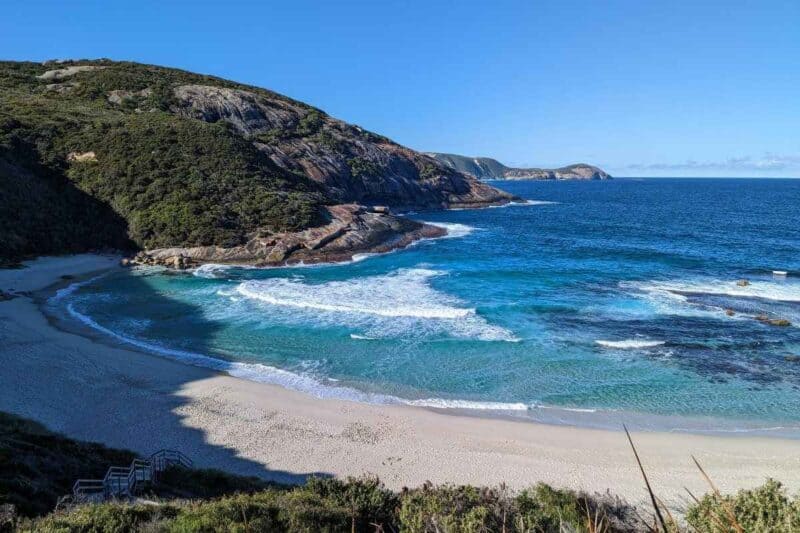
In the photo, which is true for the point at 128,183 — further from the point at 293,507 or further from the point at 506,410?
the point at 293,507

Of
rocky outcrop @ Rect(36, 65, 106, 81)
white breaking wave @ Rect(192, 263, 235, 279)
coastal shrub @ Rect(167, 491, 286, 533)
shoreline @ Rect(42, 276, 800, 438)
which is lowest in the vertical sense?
shoreline @ Rect(42, 276, 800, 438)

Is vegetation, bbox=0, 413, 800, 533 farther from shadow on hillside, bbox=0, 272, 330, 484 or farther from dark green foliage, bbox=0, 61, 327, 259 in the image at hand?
dark green foliage, bbox=0, 61, 327, 259

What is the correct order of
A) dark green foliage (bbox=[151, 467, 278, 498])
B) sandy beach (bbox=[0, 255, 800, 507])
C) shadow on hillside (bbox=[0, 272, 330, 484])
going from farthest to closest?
shadow on hillside (bbox=[0, 272, 330, 484])
sandy beach (bbox=[0, 255, 800, 507])
dark green foliage (bbox=[151, 467, 278, 498])

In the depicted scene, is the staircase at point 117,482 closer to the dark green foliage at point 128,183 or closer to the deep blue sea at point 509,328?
the deep blue sea at point 509,328

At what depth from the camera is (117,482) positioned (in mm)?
11633

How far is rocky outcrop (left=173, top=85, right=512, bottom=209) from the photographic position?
7250 centimetres

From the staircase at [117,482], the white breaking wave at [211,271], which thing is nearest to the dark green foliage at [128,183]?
the white breaking wave at [211,271]

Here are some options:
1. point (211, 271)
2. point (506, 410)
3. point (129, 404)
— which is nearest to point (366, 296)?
point (211, 271)

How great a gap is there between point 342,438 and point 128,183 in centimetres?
4519

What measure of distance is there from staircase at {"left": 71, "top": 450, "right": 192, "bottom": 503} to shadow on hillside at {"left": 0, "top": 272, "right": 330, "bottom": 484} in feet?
7.16

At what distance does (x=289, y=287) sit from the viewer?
120 ft

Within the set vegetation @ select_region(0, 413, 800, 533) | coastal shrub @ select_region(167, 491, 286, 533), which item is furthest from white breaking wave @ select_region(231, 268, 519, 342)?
coastal shrub @ select_region(167, 491, 286, 533)

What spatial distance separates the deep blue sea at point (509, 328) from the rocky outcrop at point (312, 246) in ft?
7.98

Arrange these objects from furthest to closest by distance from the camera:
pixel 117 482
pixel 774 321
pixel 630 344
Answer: pixel 774 321 < pixel 630 344 < pixel 117 482
